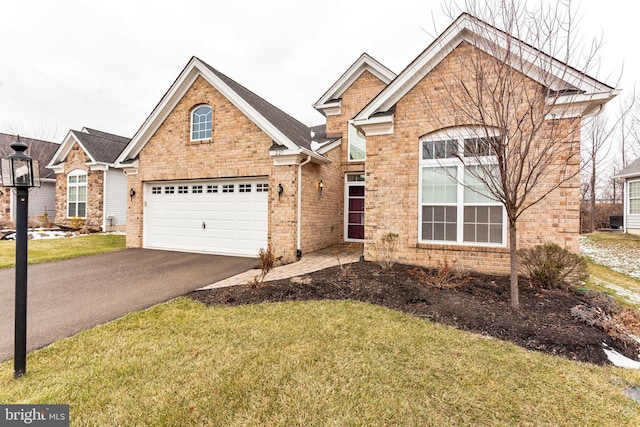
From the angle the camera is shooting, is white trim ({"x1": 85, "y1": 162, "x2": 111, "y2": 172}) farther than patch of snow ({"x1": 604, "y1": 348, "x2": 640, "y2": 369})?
Yes

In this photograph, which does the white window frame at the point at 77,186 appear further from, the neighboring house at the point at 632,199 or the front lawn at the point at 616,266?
the neighboring house at the point at 632,199

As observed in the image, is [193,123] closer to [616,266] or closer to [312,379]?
[312,379]

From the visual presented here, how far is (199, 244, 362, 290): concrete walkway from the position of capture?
6.88 meters

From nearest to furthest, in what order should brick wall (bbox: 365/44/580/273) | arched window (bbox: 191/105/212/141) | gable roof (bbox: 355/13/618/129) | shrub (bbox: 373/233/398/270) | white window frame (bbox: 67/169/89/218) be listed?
gable roof (bbox: 355/13/618/129) → brick wall (bbox: 365/44/580/273) → shrub (bbox: 373/233/398/270) → arched window (bbox: 191/105/212/141) → white window frame (bbox: 67/169/89/218)

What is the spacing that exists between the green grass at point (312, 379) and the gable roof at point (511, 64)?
154 inches

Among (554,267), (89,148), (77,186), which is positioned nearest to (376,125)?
(554,267)

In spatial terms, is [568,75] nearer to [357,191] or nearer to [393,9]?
[393,9]

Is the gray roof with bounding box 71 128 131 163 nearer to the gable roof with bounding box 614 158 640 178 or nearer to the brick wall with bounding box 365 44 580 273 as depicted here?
the brick wall with bounding box 365 44 580 273

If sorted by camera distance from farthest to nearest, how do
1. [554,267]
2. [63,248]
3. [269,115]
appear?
1. [63,248]
2. [269,115]
3. [554,267]

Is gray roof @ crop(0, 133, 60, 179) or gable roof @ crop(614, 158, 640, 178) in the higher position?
gray roof @ crop(0, 133, 60, 179)

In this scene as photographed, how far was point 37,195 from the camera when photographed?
19375mm

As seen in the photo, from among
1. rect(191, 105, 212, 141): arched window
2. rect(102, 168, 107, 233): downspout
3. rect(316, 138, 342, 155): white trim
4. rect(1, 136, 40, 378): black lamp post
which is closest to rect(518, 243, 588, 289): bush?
rect(316, 138, 342, 155): white trim

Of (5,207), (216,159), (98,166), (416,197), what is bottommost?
(5,207)

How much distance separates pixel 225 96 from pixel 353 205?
6.57 metres
